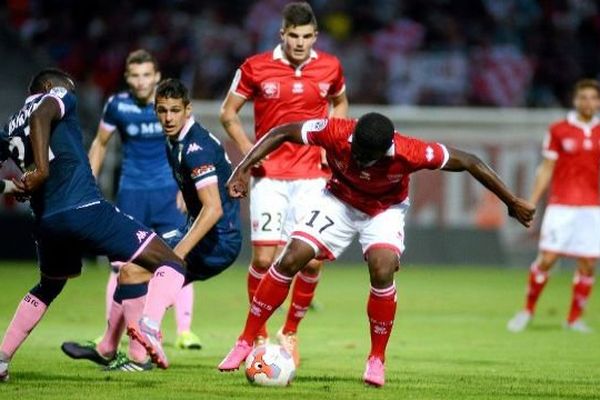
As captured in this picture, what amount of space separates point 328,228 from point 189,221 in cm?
159

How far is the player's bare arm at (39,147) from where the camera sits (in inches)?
336

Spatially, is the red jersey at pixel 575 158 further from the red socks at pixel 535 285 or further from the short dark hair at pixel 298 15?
the short dark hair at pixel 298 15

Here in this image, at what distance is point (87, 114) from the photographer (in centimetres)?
2267

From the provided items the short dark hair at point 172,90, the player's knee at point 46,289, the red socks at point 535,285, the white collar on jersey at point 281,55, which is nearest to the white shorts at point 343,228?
the short dark hair at point 172,90

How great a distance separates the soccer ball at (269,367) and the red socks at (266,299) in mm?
263

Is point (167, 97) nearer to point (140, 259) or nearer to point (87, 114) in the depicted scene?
point (140, 259)

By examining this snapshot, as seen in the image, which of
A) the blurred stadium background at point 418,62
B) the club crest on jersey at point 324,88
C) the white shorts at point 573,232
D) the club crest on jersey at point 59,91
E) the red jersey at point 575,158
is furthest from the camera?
the blurred stadium background at point 418,62

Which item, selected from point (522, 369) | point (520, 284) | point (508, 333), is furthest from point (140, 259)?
point (520, 284)

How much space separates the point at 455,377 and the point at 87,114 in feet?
45.4

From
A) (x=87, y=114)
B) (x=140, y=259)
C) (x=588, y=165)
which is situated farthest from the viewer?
(x=87, y=114)

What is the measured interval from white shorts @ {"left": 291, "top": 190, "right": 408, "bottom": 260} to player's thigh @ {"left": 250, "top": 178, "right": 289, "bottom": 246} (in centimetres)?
172

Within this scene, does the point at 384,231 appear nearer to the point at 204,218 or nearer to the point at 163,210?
the point at 204,218

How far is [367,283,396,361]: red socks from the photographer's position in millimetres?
9164

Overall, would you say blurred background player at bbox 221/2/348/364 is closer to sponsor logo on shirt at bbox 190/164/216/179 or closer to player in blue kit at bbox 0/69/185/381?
sponsor logo on shirt at bbox 190/164/216/179
